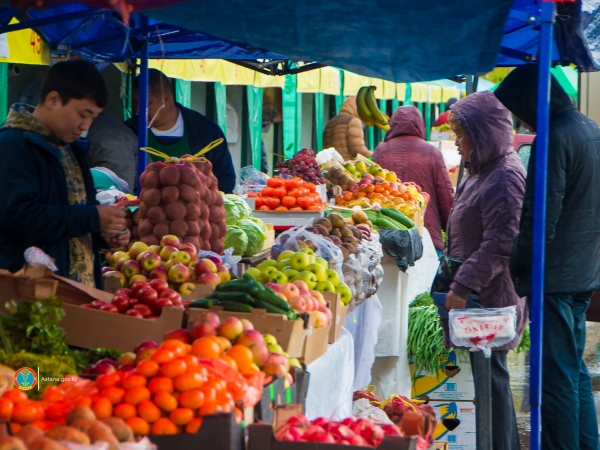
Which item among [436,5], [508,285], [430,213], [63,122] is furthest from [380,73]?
[430,213]

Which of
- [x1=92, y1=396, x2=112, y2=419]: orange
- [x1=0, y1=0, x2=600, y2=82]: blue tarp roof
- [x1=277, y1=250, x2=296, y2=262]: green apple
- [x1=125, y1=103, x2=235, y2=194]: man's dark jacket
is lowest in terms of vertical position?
[x1=92, y1=396, x2=112, y2=419]: orange

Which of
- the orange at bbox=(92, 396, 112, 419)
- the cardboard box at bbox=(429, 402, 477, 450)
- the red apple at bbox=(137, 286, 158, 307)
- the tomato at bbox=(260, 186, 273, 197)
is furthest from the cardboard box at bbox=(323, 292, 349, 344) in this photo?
the tomato at bbox=(260, 186, 273, 197)

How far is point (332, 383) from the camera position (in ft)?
11.3

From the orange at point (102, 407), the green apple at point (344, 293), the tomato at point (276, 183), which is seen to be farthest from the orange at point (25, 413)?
the tomato at point (276, 183)

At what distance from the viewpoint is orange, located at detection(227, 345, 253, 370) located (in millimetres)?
2578

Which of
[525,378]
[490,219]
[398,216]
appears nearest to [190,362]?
[490,219]

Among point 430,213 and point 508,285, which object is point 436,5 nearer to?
point 508,285

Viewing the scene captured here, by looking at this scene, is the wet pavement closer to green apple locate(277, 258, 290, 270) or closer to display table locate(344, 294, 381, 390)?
display table locate(344, 294, 381, 390)

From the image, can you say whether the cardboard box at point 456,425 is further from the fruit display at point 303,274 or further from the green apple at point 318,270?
the green apple at point 318,270

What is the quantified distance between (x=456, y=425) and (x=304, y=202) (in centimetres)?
234

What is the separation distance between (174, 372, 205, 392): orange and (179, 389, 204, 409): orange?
31 mm

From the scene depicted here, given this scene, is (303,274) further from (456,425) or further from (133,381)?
(456,425)

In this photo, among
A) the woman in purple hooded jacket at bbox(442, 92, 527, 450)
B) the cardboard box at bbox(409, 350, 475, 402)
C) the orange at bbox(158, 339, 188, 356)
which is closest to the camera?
the orange at bbox(158, 339, 188, 356)

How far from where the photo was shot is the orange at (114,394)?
2.23m
